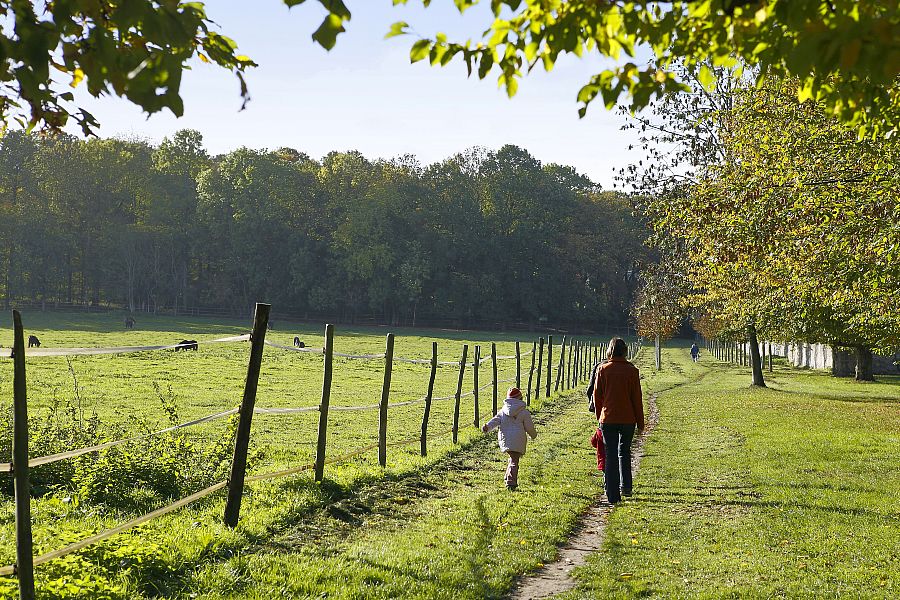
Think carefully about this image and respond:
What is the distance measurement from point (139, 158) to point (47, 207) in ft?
35.7

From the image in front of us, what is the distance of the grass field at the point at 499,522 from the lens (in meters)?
6.56

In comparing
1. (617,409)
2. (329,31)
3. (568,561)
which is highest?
(329,31)

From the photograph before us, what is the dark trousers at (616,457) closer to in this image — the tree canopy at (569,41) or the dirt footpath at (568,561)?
the dirt footpath at (568,561)

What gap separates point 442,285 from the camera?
90.1 meters

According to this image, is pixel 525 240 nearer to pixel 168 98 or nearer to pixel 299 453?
pixel 299 453

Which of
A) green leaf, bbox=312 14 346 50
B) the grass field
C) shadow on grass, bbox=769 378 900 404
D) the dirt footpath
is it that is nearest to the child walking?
the grass field

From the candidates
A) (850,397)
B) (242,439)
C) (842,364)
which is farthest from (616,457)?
(842,364)

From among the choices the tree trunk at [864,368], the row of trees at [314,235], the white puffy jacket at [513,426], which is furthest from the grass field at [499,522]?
the row of trees at [314,235]

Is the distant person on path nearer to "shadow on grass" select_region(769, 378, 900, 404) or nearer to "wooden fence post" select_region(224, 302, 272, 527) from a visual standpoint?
"wooden fence post" select_region(224, 302, 272, 527)

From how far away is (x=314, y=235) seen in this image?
88500 mm

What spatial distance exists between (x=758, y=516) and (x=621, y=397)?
6.81 ft

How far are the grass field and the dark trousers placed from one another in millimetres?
287

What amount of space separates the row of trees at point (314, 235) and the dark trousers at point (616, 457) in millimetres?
73854

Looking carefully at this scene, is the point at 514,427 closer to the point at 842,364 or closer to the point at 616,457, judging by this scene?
the point at 616,457
